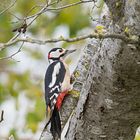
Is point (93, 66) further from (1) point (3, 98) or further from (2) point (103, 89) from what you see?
(1) point (3, 98)

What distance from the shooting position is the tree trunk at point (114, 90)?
214 cm

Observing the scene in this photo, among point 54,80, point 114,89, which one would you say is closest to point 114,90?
point 114,89

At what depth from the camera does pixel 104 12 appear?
2938 mm

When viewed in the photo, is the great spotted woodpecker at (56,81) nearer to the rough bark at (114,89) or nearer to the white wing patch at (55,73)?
the white wing patch at (55,73)

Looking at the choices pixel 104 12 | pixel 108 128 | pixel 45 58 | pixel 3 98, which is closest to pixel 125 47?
pixel 108 128

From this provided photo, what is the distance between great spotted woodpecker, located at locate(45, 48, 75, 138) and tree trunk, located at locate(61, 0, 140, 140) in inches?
33.8

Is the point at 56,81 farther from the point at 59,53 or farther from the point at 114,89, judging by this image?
the point at 114,89

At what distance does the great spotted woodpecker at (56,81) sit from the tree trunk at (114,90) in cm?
86

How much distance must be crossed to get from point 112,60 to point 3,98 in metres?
3.32

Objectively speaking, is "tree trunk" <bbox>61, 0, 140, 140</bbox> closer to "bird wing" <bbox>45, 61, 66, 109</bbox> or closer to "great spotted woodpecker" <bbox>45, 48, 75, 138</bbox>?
"great spotted woodpecker" <bbox>45, 48, 75, 138</bbox>

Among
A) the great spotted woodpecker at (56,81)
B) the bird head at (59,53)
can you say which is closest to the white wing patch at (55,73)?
the great spotted woodpecker at (56,81)

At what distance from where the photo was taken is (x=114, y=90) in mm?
2303

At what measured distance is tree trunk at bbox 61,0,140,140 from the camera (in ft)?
7.04

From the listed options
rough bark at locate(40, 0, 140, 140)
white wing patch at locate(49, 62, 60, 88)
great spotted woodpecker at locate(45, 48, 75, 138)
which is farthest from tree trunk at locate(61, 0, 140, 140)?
white wing patch at locate(49, 62, 60, 88)
